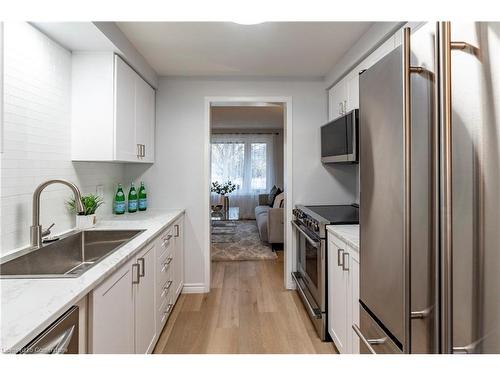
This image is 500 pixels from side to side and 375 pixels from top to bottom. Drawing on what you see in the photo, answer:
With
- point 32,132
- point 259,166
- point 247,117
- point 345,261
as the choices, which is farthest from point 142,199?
point 259,166

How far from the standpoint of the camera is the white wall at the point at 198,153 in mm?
3014

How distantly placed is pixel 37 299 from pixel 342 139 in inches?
86.2

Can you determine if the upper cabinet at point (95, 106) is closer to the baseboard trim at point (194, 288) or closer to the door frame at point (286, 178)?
the door frame at point (286, 178)

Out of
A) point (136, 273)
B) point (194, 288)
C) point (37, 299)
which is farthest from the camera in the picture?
point (194, 288)

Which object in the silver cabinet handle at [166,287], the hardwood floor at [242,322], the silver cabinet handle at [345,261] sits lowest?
the hardwood floor at [242,322]

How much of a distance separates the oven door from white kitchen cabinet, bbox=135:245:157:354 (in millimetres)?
1186

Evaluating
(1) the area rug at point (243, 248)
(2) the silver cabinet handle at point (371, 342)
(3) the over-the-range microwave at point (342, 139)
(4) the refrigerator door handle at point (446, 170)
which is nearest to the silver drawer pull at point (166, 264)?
(2) the silver cabinet handle at point (371, 342)

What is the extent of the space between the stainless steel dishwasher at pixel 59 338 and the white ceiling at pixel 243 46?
182cm

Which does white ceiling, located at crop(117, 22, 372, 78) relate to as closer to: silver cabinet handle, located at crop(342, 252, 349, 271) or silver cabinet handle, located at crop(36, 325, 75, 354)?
silver cabinet handle, located at crop(342, 252, 349, 271)

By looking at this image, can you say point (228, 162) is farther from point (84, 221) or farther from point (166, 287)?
point (84, 221)

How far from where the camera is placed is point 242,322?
7.97ft

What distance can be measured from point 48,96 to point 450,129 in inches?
83.0

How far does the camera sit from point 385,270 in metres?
0.96
